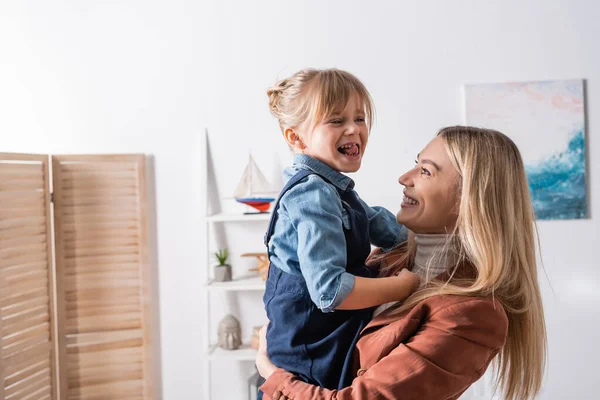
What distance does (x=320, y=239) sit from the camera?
1.32 m

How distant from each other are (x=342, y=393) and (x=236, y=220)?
7.41 ft

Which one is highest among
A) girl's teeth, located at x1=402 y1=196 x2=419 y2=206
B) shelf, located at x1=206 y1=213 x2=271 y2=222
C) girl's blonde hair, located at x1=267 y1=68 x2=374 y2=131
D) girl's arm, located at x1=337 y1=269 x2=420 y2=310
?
girl's blonde hair, located at x1=267 y1=68 x2=374 y2=131

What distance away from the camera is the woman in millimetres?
1283

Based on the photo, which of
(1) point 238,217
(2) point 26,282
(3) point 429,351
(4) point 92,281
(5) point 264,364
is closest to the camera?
(3) point 429,351

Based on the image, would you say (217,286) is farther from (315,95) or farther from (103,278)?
(315,95)

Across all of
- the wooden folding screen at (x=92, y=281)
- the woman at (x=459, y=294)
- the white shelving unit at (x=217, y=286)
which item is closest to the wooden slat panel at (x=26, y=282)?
the wooden folding screen at (x=92, y=281)

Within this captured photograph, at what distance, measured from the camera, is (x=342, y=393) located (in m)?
1.29

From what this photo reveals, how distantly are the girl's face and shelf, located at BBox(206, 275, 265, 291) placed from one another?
195 centimetres

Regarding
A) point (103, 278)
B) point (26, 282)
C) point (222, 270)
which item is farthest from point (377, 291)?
point (103, 278)

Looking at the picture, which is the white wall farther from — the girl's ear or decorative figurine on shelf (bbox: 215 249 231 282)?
the girl's ear

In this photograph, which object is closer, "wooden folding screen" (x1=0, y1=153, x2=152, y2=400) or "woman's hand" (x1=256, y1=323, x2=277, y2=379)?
"woman's hand" (x1=256, y1=323, x2=277, y2=379)

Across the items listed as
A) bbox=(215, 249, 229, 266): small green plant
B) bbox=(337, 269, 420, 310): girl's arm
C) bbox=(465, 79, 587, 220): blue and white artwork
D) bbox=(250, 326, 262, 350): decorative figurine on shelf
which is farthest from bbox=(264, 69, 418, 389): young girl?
bbox=(465, 79, 587, 220): blue and white artwork

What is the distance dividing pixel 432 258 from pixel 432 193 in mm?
151

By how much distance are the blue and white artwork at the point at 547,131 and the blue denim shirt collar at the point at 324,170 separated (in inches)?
86.6
